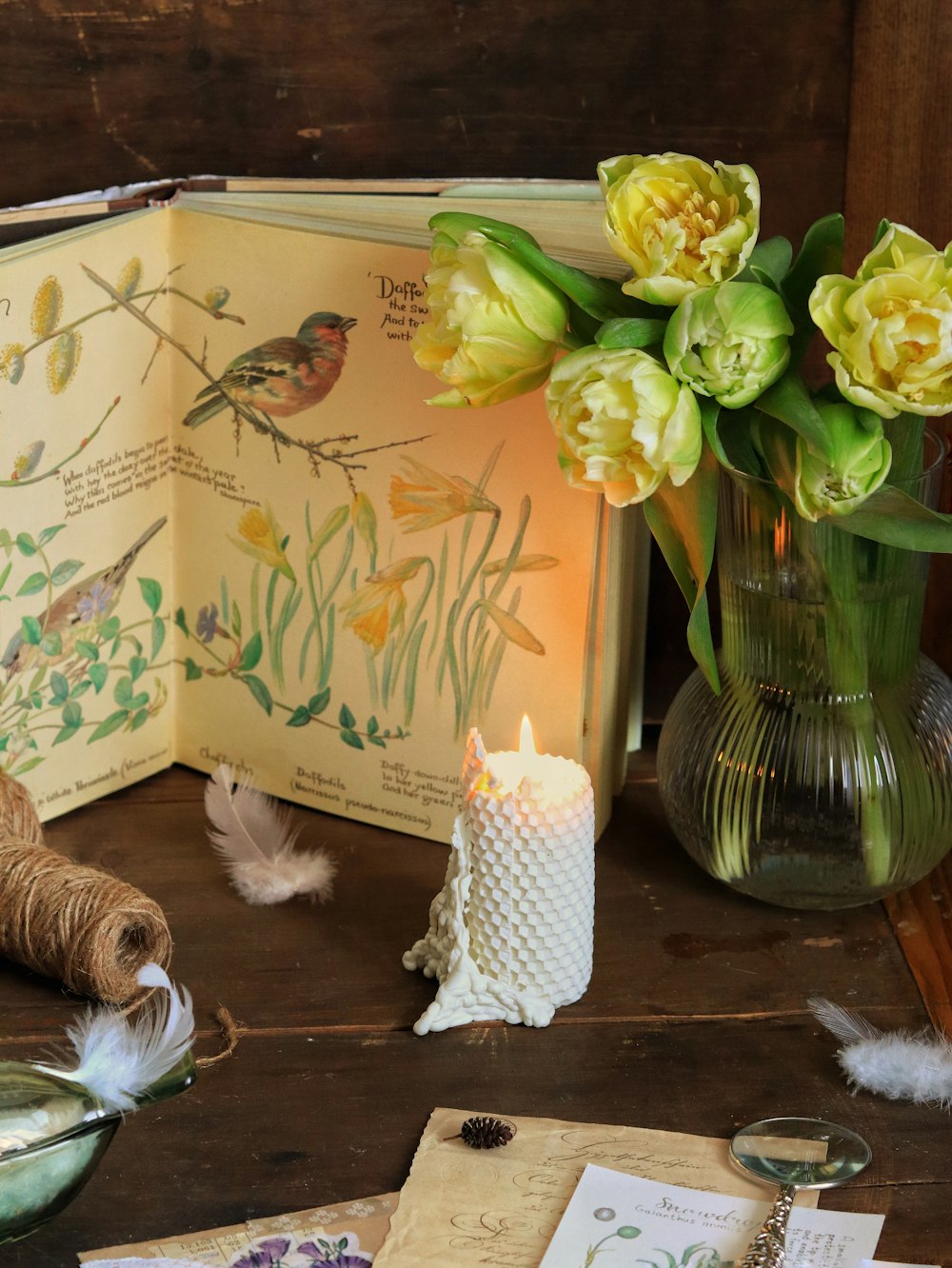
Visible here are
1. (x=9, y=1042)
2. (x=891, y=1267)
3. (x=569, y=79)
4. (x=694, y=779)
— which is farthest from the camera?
(x=569, y=79)

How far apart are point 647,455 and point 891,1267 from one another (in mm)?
364

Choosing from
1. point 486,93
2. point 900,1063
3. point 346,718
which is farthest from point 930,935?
point 486,93

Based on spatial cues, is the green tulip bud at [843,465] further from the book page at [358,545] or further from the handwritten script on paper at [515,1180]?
the handwritten script on paper at [515,1180]

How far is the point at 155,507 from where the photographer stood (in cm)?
98

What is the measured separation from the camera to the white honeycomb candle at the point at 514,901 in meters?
0.77

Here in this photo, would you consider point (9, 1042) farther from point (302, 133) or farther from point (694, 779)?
point (302, 133)

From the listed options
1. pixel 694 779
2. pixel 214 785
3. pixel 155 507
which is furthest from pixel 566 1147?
pixel 155 507

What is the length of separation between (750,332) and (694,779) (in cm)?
30

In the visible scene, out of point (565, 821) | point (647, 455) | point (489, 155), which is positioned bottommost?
point (565, 821)

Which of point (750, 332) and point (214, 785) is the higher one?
point (750, 332)

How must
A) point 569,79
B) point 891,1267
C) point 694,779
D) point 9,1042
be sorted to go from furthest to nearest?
point 569,79 < point 694,779 < point 9,1042 < point 891,1267

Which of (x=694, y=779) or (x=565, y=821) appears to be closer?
(x=565, y=821)

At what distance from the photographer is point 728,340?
681mm

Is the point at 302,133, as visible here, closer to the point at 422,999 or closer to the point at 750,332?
the point at 750,332
